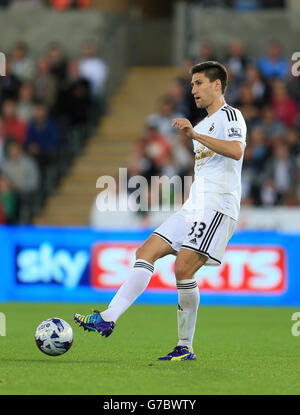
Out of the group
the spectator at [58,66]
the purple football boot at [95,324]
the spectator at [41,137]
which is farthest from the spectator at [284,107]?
the purple football boot at [95,324]

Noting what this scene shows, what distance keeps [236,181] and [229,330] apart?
12.4 feet

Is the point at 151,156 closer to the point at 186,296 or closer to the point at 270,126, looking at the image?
the point at 270,126

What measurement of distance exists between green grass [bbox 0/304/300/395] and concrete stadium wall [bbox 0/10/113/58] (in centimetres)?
1056

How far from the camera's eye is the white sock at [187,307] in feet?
28.4

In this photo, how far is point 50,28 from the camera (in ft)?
76.7

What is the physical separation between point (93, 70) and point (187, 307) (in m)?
12.7

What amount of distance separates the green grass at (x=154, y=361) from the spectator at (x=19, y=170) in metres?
5.84

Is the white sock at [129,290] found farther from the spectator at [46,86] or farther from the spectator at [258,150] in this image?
the spectator at [46,86]

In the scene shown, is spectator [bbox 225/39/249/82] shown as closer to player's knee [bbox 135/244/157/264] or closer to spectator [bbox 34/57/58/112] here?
spectator [bbox 34/57/58/112]

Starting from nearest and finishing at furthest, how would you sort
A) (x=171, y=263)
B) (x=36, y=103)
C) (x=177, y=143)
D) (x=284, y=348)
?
(x=284, y=348), (x=171, y=263), (x=177, y=143), (x=36, y=103)

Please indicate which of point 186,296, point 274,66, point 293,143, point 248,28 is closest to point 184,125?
point 186,296

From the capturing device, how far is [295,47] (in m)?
22.3
